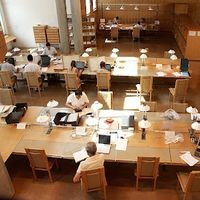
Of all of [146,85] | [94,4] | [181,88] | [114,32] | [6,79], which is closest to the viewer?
[181,88]

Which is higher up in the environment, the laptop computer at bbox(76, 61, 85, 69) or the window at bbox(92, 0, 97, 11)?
the window at bbox(92, 0, 97, 11)

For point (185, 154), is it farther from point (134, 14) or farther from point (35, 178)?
point (134, 14)

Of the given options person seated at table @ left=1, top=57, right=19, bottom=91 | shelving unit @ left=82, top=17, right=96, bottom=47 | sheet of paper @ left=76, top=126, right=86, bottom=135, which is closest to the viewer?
sheet of paper @ left=76, top=126, right=86, bottom=135

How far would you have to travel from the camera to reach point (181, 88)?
278 inches

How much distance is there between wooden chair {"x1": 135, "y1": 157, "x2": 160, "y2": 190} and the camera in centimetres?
Result: 430

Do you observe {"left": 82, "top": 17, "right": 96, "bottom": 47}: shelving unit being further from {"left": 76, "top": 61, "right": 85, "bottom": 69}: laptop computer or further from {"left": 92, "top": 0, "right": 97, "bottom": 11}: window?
{"left": 76, "top": 61, "right": 85, "bottom": 69}: laptop computer

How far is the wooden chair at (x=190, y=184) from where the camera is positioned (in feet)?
13.2

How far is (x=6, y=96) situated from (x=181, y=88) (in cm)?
476

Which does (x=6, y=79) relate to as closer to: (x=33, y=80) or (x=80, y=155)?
(x=33, y=80)

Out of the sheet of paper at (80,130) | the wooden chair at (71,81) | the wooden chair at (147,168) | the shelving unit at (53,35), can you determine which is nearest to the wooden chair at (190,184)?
the wooden chair at (147,168)

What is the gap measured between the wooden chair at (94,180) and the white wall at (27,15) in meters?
9.57

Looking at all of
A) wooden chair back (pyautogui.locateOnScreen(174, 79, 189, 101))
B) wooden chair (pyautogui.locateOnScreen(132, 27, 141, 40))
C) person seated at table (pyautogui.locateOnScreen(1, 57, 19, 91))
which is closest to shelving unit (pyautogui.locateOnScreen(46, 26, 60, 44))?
wooden chair (pyautogui.locateOnScreen(132, 27, 141, 40))

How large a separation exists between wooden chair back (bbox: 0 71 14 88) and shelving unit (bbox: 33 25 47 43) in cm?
469

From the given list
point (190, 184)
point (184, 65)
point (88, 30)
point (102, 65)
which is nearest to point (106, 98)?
point (102, 65)
